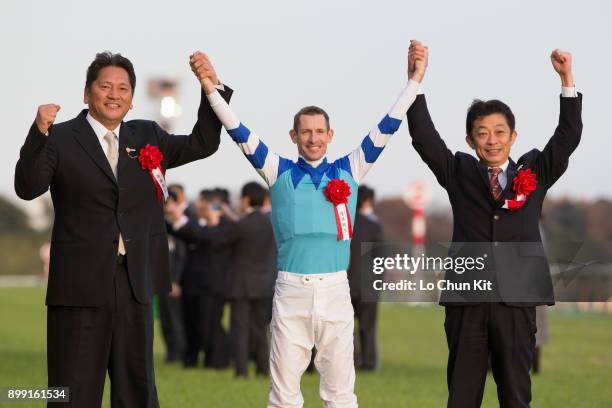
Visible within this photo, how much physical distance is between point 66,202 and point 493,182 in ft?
8.71

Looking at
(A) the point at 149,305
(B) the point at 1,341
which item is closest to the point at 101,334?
(A) the point at 149,305

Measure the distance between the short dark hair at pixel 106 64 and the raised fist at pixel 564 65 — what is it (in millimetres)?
2659

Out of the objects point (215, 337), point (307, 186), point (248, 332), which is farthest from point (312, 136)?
point (215, 337)

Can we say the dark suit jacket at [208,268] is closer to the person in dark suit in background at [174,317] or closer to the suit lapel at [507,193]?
the person in dark suit in background at [174,317]

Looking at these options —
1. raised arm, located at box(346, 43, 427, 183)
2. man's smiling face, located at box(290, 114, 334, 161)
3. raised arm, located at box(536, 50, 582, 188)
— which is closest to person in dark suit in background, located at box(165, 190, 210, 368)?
man's smiling face, located at box(290, 114, 334, 161)

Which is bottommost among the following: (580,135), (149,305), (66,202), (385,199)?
(149,305)

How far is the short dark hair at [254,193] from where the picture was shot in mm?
13734

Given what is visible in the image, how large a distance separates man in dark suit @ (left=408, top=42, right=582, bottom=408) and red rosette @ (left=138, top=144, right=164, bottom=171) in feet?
5.48

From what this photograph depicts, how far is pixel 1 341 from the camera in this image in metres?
19.8

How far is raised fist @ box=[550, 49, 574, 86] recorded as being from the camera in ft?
22.5

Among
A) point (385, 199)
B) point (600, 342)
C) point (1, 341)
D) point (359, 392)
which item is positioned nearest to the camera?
point (359, 392)

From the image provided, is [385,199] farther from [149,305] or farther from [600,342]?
[149,305]

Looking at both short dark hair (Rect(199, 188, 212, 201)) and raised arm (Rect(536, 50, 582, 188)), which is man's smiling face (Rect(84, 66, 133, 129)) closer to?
raised arm (Rect(536, 50, 582, 188))

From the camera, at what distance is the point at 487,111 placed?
6957mm
